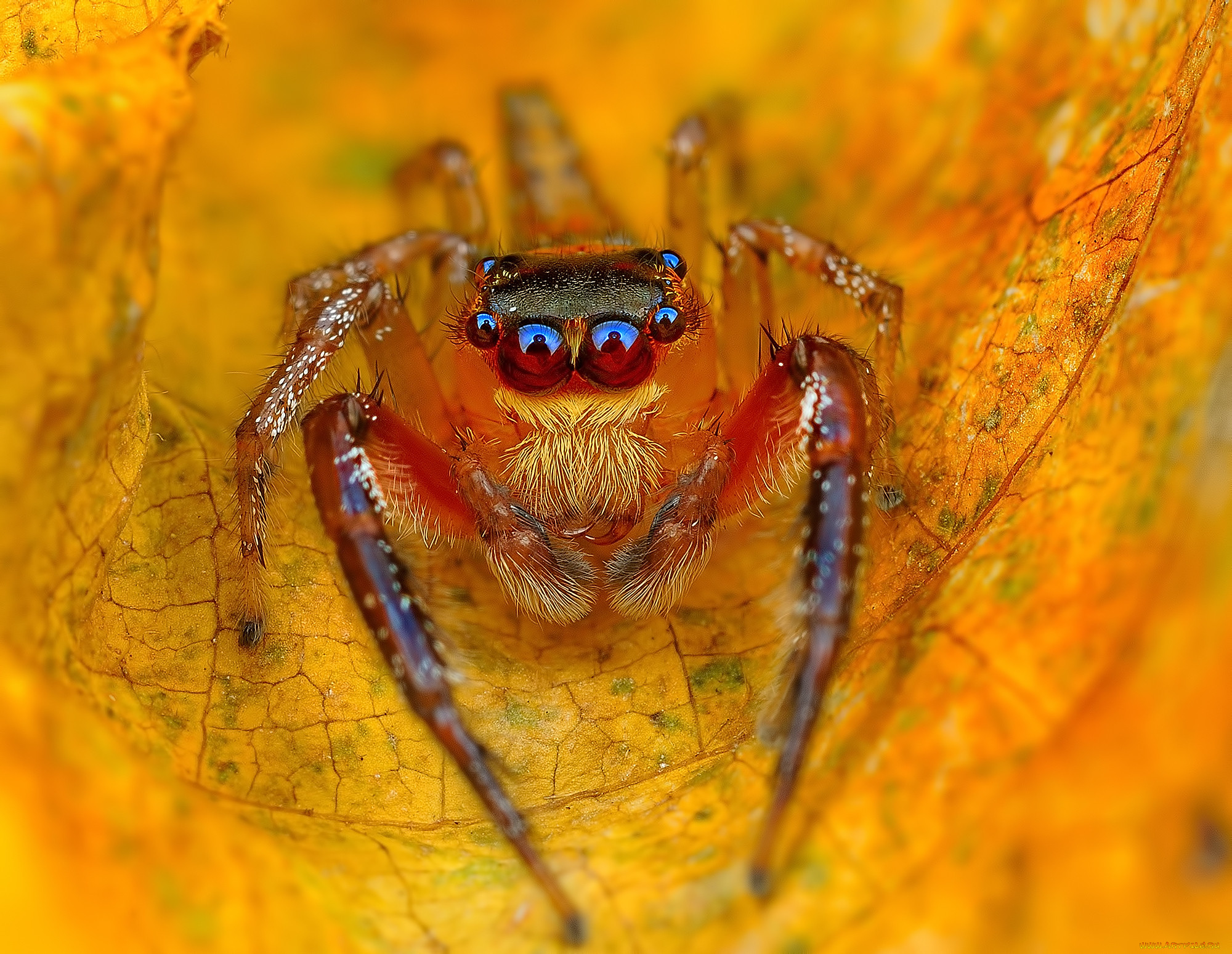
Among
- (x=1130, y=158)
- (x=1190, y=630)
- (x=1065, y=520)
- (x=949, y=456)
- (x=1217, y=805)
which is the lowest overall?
(x=1217, y=805)

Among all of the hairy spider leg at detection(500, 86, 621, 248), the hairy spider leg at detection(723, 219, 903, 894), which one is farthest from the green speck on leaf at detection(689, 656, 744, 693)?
the hairy spider leg at detection(500, 86, 621, 248)

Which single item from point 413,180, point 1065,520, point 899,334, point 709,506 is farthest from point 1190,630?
point 413,180

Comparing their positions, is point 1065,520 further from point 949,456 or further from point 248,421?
point 248,421

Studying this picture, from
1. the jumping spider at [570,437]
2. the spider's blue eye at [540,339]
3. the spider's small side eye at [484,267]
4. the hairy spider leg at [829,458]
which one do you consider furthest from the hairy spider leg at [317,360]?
the hairy spider leg at [829,458]

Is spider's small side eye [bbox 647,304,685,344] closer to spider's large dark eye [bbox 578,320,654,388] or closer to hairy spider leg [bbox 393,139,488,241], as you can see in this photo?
spider's large dark eye [bbox 578,320,654,388]

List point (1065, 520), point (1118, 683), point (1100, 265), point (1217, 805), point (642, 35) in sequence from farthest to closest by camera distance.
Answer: point (642, 35), point (1100, 265), point (1065, 520), point (1118, 683), point (1217, 805)

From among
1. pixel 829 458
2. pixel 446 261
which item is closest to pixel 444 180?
pixel 446 261

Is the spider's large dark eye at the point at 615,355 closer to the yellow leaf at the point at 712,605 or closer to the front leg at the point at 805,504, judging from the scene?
the front leg at the point at 805,504

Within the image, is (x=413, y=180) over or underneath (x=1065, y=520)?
over
